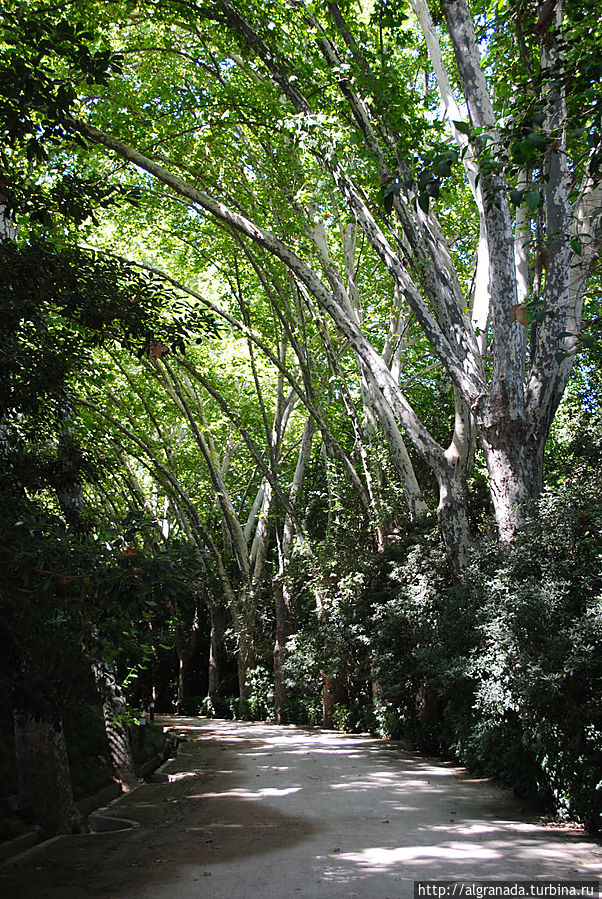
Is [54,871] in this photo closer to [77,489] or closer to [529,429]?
[77,489]

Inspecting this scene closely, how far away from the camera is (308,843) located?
570 centimetres

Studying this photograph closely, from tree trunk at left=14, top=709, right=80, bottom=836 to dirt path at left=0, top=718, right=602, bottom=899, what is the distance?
0.26 m

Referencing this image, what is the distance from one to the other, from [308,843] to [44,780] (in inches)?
102

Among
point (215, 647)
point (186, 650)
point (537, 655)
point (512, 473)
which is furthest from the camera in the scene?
point (186, 650)

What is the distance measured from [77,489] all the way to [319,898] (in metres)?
5.37

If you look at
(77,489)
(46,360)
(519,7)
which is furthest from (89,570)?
(519,7)

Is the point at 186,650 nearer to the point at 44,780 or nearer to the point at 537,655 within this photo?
the point at 44,780

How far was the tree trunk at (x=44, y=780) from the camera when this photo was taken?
6.46 metres

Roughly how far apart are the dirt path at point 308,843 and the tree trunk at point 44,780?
0.85ft

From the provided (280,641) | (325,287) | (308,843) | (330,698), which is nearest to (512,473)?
A: (325,287)

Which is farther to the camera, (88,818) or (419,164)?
(88,818)

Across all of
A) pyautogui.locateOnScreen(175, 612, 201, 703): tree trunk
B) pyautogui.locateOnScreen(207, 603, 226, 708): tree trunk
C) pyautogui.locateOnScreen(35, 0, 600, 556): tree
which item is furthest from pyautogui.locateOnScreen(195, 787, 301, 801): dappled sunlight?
pyautogui.locateOnScreen(175, 612, 201, 703): tree trunk

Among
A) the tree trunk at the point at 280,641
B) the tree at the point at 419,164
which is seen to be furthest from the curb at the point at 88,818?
the tree trunk at the point at 280,641

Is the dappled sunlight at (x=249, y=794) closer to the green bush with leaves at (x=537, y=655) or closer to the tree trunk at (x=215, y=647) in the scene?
the green bush with leaves at (x=537, y=655)
